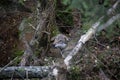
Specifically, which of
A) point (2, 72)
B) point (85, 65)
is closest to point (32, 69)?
point (2, 72)

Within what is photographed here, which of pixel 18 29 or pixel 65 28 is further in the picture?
pixel 65 28

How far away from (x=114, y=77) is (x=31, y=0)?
2960 mm

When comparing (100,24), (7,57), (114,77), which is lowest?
(100,24)

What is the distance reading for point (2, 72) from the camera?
183 inches

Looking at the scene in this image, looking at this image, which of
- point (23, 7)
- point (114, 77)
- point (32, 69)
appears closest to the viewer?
point (32, 69)

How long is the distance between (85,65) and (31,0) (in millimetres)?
2519

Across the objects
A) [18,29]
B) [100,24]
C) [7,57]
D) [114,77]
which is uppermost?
[18,29]

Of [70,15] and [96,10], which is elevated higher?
[70,15]

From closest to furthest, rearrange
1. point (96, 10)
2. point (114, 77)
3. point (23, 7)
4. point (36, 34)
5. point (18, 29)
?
point (96, 10), point (114, 77), point (36, 34), point (18, 29), point (23, 7)

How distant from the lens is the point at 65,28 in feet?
22.6

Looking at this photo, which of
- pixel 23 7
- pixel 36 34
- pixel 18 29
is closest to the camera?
pixel 36 34

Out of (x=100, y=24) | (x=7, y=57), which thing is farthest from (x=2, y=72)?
(x=100, y=24)

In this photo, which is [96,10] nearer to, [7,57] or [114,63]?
[114,63]

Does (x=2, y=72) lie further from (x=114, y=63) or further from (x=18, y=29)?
(x=114, y=63)
